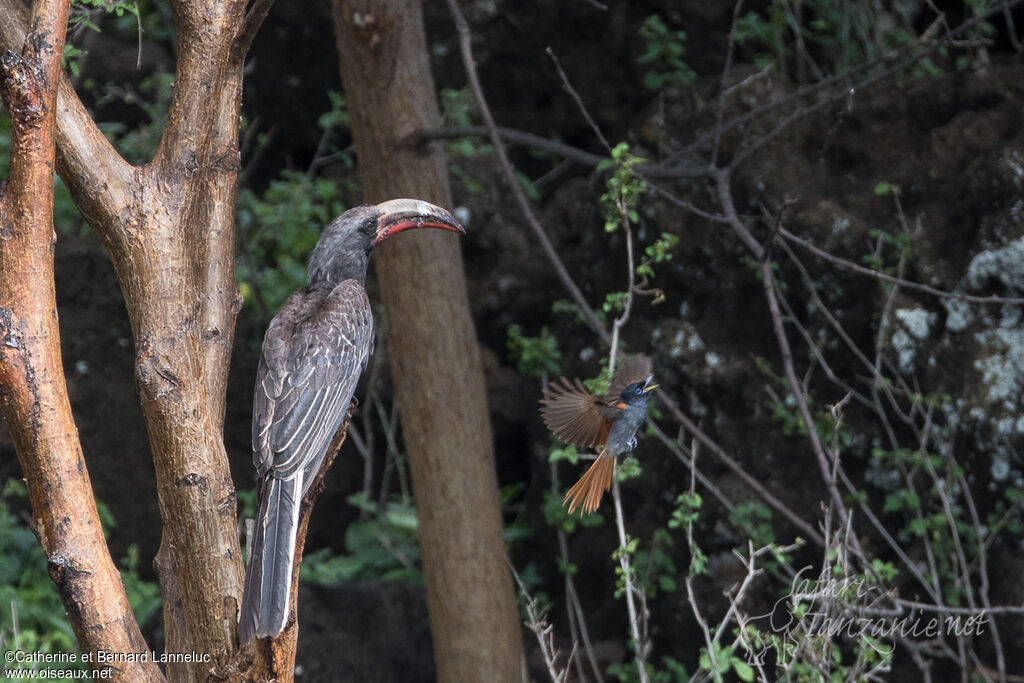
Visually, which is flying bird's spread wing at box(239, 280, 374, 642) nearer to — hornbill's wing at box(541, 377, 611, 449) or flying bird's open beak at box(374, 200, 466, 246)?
flying bird's open beak at box(374, 200, 466, 246)

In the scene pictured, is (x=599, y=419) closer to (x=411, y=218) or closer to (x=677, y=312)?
(x=411, y=218)

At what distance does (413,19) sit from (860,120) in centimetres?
210

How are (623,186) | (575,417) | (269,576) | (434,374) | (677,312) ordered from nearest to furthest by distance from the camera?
(269,576)
(575,417)
(623,186)
(434,374)
(677,312)

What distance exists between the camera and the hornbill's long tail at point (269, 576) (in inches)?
83.1

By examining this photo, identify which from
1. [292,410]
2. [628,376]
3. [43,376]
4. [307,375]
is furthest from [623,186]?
[43,376]

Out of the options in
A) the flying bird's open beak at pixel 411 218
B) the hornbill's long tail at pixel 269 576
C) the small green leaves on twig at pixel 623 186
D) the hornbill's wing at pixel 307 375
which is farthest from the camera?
the small green leaves on twig at pixel 623 186

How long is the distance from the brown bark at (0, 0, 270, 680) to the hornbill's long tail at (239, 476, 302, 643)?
0.24 feet

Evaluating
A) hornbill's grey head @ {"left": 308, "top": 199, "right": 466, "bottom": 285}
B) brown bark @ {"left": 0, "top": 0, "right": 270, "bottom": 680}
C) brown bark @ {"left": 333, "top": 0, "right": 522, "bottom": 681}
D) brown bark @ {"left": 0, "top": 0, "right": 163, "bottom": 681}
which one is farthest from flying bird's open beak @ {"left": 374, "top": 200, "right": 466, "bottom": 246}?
brown bark @ {"left": 0, "top": 0, "right": 163, "bottom": 681}

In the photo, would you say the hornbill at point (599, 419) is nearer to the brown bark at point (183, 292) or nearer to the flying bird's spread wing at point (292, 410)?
the flying bird's spread wing at point (292, 410)

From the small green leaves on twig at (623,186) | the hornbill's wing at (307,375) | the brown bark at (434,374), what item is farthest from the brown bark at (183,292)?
the brown bark at (434,374)

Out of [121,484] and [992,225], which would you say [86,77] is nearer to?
[121,484]

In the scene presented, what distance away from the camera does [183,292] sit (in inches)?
91.9

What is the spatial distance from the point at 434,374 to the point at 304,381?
1377mm

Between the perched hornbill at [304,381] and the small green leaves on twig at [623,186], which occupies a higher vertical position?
the small green leaves on twig at [623,186]
